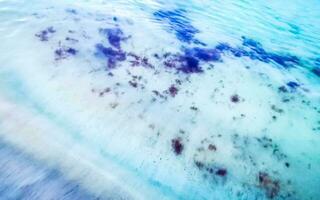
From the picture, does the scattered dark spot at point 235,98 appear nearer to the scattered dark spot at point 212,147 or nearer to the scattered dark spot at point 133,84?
the scattered dark spot at point 212,147

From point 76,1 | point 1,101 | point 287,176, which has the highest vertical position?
point 76,1

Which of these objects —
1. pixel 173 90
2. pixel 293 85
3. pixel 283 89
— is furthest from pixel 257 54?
pixel 173 90

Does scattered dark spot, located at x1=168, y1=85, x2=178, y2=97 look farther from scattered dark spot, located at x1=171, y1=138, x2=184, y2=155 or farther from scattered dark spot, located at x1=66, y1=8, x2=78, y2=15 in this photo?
scattered dark spot, located at x1=66, y1=8, x2=78, y2=15

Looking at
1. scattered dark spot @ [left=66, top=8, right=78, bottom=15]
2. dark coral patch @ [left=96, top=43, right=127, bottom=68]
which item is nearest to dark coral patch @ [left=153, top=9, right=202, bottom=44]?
dark coral patch @ [left=96, top=43, right=127, bottom=68]

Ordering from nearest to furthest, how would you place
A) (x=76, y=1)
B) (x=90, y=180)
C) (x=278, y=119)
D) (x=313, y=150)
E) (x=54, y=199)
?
(x=54, y=199) < (x=90, y=180) < (x=313, y=150) < (x=278, y=119) < (x=76, y=1)

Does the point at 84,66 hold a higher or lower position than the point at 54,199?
higher

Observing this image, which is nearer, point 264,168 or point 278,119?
point 264,168

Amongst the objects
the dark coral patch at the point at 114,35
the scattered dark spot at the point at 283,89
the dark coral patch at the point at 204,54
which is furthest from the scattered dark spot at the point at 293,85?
the dark coral patch at the point at 114,35

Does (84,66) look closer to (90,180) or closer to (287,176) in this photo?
(90,180)

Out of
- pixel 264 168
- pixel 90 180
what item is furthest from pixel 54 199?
pixel 264 168

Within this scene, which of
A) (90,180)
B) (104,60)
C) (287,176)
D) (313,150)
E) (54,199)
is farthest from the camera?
(104,60)
